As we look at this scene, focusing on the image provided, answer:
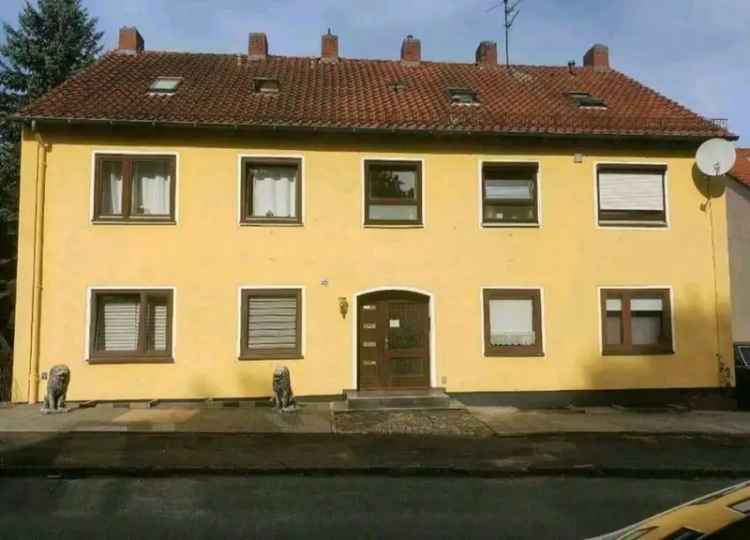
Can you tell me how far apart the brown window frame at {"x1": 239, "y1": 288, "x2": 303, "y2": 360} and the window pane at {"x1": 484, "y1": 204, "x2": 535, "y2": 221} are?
461 cm

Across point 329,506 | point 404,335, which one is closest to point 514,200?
point 404,335

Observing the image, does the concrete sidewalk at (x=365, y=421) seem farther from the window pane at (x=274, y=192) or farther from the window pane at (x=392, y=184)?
the window pane at (x=392, y=184)

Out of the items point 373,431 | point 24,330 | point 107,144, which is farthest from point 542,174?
point 24,330

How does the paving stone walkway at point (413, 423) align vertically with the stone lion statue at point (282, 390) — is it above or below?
below

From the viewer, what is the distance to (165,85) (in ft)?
49.5

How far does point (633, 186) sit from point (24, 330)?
1354cm

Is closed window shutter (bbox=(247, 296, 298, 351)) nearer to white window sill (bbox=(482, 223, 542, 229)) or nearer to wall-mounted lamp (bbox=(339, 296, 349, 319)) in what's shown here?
wall-mounted lamp (bbox=(339, 296, 349, 319))

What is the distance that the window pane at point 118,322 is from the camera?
42.6 feet

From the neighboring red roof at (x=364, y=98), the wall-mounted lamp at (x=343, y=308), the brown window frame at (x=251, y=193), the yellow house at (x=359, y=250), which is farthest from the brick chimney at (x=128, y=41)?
the wall-mounted lamp at (x=343, y=308)

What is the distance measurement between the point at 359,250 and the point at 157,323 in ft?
14.9

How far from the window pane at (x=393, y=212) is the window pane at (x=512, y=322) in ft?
8.64

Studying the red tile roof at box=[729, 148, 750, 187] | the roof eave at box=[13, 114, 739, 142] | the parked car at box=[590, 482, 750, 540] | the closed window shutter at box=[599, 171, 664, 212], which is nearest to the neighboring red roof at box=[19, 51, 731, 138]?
the roof eave at box=[13, 114, 739, 142]

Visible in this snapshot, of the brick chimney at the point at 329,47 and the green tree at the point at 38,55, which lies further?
the green tree at the point at 38,55

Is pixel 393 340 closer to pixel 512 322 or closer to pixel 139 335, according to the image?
pixel 512 322
